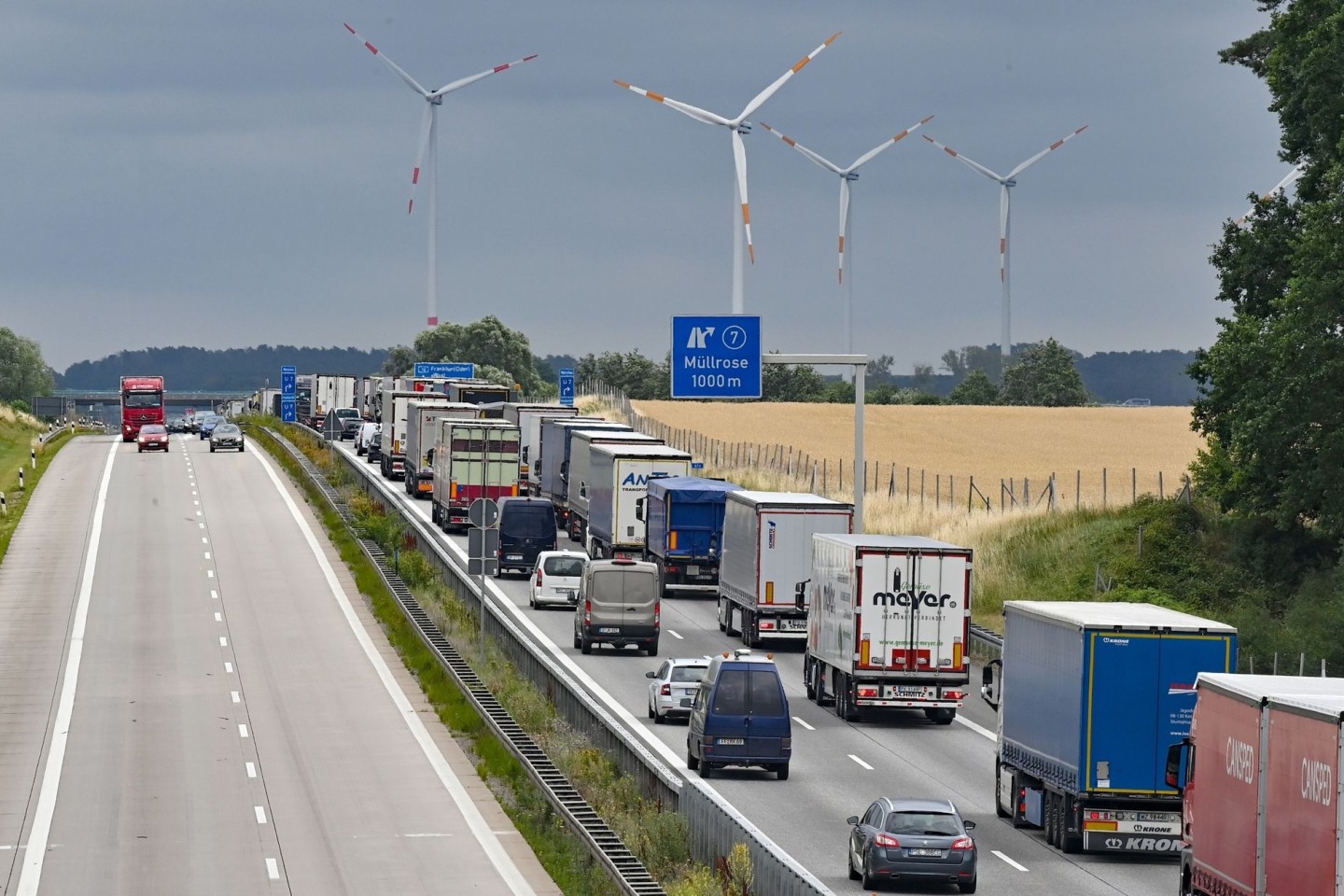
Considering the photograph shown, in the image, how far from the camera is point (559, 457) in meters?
72.6

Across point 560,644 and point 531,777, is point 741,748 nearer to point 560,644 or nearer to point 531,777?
point 531,777

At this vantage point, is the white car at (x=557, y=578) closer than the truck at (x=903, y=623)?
No

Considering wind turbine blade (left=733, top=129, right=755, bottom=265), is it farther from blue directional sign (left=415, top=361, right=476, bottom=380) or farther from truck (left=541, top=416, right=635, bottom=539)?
blue directional sign (left=415, top=361, right=476, bottom=380)

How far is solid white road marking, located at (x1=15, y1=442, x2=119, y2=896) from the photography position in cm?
2638

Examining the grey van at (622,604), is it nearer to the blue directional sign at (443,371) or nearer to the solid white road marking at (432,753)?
the solid white road marking at (432,753)

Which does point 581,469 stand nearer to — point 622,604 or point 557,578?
point 557,578

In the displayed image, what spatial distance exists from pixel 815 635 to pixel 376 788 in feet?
36.3

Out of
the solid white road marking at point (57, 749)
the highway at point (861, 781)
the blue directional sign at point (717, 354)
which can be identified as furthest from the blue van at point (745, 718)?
the blue directional sign at point (717, 354)

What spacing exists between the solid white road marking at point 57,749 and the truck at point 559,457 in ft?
51.0

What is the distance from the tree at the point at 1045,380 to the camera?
586ft

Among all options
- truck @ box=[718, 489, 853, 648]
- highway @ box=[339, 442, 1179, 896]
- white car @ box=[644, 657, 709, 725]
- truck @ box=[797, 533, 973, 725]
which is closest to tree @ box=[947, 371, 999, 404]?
highway @ box=[339, 442, 1179, 896]

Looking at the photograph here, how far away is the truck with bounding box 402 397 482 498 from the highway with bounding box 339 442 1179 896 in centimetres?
2971

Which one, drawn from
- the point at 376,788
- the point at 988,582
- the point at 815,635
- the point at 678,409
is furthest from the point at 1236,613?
the point at 678,409

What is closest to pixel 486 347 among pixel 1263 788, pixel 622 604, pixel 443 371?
pixel 443 371
